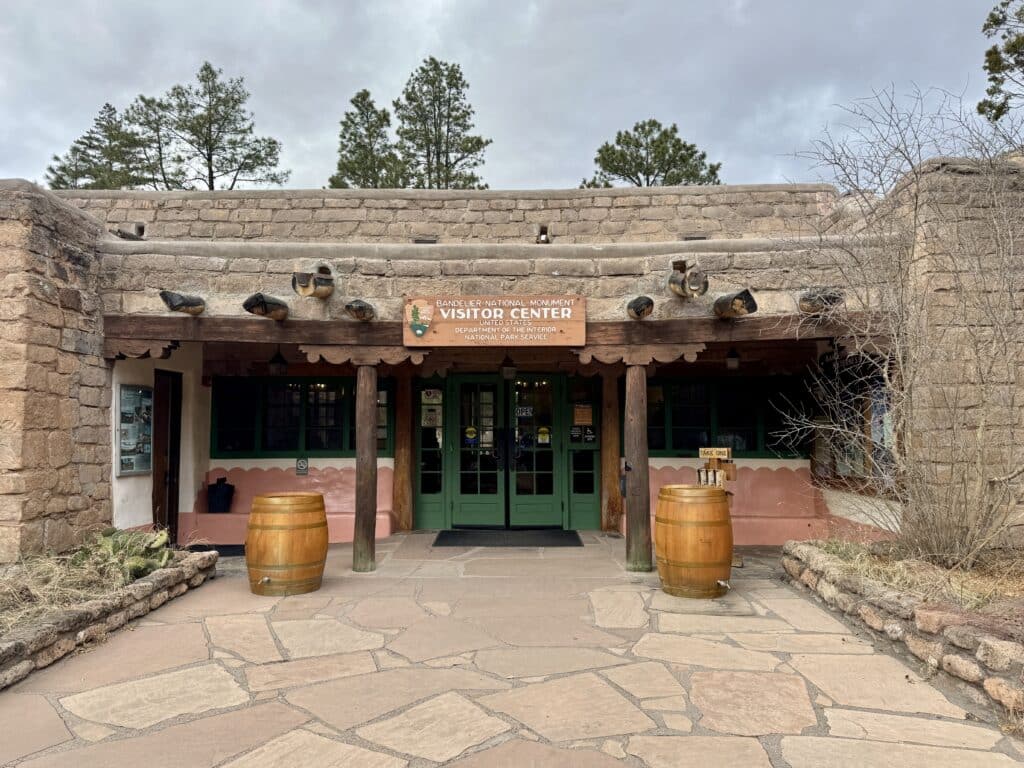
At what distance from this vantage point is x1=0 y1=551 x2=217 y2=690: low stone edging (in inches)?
135

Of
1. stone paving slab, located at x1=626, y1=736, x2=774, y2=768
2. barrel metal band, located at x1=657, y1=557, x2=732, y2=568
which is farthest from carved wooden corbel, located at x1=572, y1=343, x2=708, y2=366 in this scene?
stone paving slab, located at x1=626, y1=736, x2=774, y2=768

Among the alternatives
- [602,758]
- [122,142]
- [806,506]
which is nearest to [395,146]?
[122,142]

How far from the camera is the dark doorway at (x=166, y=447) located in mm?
6977

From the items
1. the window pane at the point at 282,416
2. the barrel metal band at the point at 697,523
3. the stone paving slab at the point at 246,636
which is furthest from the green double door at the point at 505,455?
the stone paving slab at the point at 246,636

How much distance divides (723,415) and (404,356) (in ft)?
14.1

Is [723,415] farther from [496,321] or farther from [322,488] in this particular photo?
[322,488]

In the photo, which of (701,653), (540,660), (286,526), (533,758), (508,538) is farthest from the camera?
(508,538)

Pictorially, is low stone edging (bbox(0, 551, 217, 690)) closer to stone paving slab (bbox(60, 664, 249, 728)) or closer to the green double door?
stone paving slab (bbox(60, 664, 249, 728))

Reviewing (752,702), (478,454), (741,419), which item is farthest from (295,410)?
(752,702)

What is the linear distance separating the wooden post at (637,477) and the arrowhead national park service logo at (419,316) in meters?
1.92

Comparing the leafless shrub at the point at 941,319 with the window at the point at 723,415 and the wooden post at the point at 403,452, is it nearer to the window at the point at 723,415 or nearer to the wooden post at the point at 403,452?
the window at the point at 723,415

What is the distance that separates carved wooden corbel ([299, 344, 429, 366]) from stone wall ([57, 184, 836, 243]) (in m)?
3.01

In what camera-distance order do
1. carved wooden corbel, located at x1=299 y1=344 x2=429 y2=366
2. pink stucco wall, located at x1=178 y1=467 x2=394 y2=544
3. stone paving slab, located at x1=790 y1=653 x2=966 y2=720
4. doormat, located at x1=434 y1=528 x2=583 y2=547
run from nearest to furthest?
stone paving slab, located at x1=790 y1=653 x2=966 y2=720 < carved wooden corbel, located at x1=299 y1=344 x2=429 y2=366 < doormat, located at x1=434 y1=528 x2=583 y2=547 < pink stucco wall, located at x1=178 y1=467 x2=394 y2=544

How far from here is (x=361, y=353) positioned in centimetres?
598
